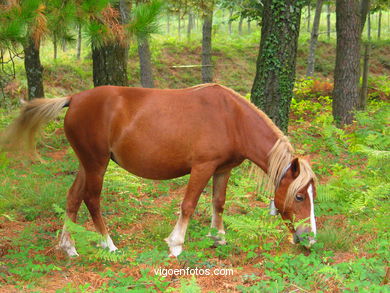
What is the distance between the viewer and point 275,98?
7508 mm

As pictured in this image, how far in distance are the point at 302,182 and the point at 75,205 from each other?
2.94 metres

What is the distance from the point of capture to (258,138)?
5055 mm

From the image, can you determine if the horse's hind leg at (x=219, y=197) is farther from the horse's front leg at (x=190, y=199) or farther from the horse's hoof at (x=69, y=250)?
the horse's hoof at (x=69, y=250)

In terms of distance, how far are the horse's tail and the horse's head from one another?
3015 millimetres

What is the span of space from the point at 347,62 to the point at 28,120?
863 centimetres

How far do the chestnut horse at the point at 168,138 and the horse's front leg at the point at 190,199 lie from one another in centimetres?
1

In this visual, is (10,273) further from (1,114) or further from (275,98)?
(1,114)

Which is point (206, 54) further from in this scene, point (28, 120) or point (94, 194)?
point (94, 194)

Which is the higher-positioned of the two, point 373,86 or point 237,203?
point 373,86

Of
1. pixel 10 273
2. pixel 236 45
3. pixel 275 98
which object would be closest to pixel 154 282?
pixel 10 273

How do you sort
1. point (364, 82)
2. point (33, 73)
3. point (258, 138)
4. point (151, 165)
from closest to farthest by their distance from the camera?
point (258, 138) < point (151, 165) < point (33, 73) < point (364, 82)

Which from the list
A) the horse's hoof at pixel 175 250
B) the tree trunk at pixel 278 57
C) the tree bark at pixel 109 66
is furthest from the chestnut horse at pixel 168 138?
the tree bark at pixel 109 66

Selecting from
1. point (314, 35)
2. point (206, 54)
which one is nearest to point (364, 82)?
point (206, 54)

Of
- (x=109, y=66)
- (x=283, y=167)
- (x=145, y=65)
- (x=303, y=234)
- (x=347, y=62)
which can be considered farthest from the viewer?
(x=145, y=65)
